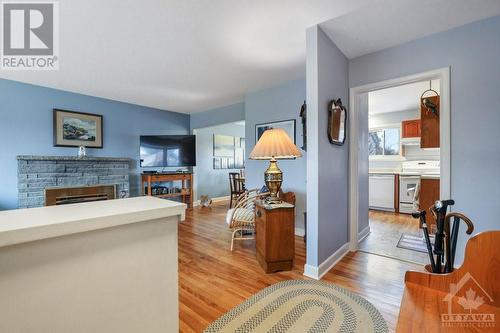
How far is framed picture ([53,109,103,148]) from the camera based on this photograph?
→ 12.4 ft

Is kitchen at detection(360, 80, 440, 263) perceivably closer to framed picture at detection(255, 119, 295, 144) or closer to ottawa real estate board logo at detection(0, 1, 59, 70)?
framed picture at detection(255, 119, 295, 144)

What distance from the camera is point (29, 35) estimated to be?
7.14ft

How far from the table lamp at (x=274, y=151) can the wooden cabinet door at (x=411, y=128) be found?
13.3 ft

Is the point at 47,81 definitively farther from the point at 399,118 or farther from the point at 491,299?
the point at 399,118

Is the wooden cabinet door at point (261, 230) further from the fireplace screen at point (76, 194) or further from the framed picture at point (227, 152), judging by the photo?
the framed picture at point (227, 152)

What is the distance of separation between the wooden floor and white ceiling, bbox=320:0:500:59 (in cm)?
234

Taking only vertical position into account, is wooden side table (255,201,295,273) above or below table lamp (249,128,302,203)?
below

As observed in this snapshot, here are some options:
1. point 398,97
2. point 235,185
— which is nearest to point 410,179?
point 398,97

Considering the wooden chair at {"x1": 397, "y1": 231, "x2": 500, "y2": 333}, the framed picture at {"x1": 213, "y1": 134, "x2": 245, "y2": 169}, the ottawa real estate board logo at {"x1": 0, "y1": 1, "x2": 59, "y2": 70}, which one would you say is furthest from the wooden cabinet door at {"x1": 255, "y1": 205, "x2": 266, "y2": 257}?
the framed picture at {"x1": 213, "y1": 134, "x2": 245, "y2": 169}

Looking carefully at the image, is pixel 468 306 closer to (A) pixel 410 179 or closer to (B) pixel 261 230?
(B) pixel 261 230

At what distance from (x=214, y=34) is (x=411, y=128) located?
4722mm

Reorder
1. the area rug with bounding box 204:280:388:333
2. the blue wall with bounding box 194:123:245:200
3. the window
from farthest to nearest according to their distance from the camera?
1. the blue wall with bounding box 194:123:245:200
2. the window
3. the area rug with bounding box 204:280:388:333

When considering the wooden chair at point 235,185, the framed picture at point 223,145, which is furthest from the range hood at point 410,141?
the framed picture at point 223,145

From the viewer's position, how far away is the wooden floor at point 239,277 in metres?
1.63
